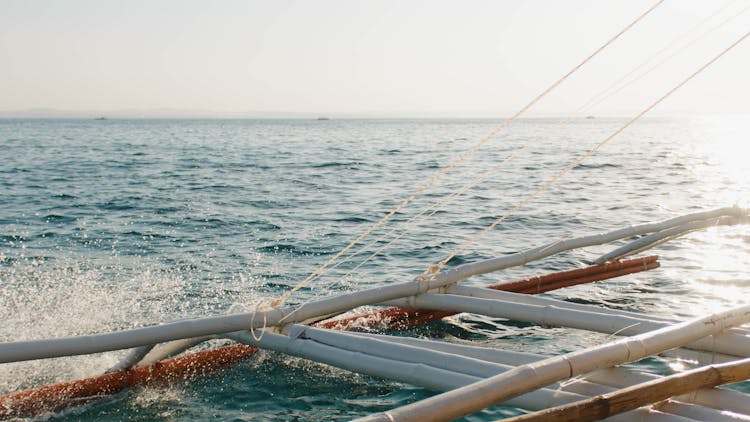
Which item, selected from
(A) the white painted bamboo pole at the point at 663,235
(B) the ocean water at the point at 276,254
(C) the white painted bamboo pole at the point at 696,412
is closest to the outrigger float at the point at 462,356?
(C) the white painted bamboo pole at the point at 696,412

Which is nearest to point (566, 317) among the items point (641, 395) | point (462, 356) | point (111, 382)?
point (462, 356)

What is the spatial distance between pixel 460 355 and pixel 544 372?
1.35 metres

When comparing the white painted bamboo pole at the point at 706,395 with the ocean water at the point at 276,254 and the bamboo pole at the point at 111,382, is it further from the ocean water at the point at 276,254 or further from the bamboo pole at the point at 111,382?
the bamboo pole at the point at 111,382

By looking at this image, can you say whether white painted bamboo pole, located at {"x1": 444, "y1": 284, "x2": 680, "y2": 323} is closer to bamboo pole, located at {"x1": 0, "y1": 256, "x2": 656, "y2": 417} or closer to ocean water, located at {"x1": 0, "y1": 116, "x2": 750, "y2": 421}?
ocean water, located at {"x1": 0, "y1": 116, "x2": 750, "y2": 421}

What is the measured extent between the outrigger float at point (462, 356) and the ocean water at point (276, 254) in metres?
0.34

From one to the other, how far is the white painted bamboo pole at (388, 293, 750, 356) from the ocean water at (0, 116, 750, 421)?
94cm

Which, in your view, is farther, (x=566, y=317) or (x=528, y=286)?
(x=528, y=286)

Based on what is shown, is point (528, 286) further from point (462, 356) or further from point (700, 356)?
point (462, 356)

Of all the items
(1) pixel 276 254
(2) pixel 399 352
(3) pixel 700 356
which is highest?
(2) pixel 399 352

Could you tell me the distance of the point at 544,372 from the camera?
4.32m

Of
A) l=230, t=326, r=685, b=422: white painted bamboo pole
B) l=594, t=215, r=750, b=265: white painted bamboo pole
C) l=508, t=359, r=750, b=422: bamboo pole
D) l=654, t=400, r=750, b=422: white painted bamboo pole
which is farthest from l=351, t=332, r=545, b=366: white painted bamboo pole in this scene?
l=594, t=215, r=750, b=265: white painted bamboo pole

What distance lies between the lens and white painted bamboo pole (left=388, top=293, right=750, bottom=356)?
5.83 m

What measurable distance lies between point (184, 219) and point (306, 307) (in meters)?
12.1

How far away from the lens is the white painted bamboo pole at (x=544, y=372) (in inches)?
151
